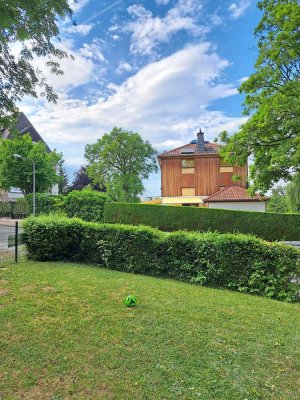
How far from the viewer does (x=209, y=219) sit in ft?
63.7

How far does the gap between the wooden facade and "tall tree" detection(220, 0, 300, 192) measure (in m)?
15.6

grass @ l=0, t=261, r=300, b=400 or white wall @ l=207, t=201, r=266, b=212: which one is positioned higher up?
white wall @ l=207, t=201, r=266, b=212

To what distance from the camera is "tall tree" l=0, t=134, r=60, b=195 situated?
99.6ft

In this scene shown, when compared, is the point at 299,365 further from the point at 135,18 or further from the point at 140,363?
the point at 135,18

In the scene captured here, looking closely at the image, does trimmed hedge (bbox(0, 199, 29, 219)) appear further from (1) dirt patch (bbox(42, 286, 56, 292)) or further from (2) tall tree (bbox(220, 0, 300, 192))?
(1) dirt patch (bbox(42, 286, 56, 292))

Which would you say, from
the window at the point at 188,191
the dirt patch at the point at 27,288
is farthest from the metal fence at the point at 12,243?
the window at the point at 188,191

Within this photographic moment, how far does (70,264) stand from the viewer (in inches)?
329

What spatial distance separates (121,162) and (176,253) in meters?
30.1

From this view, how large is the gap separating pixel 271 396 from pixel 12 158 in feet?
106

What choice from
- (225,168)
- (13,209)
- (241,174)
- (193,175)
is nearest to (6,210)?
(13,209)

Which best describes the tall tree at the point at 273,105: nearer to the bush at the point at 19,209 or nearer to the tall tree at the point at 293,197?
the tall tree at the point at 293,197

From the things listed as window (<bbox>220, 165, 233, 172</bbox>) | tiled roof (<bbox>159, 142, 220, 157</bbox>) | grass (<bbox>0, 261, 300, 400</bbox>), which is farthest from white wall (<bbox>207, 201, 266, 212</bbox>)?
grass (<bbox>0, 261, 300, 400</bbox>)

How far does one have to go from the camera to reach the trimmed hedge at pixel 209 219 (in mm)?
18391

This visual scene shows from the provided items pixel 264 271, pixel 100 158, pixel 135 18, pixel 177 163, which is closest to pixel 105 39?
pixel 135 18
